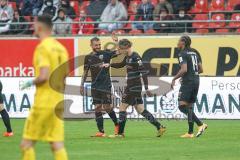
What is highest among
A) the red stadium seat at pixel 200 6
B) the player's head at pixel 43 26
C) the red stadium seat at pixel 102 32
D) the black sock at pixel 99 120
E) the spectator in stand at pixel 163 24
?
the player's head at pixel 43 26

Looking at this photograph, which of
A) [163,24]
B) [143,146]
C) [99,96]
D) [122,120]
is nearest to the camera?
[143,146]

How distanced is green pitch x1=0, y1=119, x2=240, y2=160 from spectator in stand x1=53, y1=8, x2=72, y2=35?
7486 mm

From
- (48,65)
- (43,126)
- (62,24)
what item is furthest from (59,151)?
(62,24)

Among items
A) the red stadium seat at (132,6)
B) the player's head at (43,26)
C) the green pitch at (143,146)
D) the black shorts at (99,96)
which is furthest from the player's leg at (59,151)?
the red stadium seat at (132,6)

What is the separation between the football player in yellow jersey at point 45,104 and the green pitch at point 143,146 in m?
3.17

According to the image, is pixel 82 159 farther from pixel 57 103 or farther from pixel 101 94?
pixel 101 94

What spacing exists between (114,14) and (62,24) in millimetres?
1864

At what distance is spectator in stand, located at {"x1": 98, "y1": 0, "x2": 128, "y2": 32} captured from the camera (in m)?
26.6

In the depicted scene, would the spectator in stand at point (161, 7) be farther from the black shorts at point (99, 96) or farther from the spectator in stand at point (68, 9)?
the black shorts at point (99, 96)

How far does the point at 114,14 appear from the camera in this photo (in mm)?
26625

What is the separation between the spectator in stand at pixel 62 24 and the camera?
2661cm

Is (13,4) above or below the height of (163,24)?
above

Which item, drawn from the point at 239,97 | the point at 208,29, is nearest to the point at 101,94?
the point at 239,97

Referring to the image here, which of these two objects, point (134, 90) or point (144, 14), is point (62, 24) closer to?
point (144, 14)
